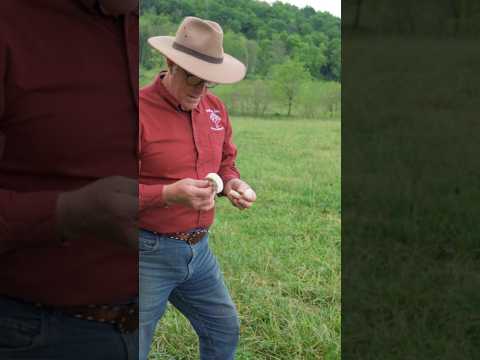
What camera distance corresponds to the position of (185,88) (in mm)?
924

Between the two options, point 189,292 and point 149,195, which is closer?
point 149,195

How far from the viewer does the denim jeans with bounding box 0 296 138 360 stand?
62cm

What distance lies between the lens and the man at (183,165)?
2.97ft

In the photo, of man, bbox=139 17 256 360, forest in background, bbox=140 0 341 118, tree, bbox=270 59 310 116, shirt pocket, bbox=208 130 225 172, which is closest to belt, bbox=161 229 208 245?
man, bbox=139 17 256 360

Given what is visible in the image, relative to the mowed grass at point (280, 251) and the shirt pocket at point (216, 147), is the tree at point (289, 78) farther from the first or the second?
the shirt pocket at point (216, 147)

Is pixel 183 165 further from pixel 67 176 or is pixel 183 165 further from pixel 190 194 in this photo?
pixel 67 176

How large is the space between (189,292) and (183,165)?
0.77 feet

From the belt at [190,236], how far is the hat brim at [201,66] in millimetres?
240

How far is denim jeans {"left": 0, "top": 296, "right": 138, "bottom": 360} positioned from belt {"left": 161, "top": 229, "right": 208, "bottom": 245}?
11.1 inches

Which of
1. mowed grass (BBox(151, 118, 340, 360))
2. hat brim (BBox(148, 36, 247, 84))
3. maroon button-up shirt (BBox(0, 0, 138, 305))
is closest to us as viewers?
maroon button-up shirt (BBox(0, 0, 138, 305))

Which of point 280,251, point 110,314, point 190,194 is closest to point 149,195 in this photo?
point 190,194

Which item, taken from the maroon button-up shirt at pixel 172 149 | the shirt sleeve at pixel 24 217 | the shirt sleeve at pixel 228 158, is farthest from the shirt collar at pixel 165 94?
the shirt sleeve at pixel 24 217

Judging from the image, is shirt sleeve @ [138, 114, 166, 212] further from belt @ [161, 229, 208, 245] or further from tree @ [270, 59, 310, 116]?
tree @ [270, 59, 310, 116]
